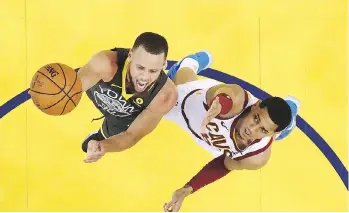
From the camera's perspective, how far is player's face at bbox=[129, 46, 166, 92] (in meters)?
1.82

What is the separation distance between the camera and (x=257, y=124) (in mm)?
1873

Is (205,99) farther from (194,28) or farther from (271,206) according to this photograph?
(271,206)

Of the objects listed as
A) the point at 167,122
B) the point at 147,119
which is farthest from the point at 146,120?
the point at 167,122

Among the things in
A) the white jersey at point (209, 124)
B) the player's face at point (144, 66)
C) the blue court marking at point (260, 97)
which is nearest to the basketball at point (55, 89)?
the player's face at point (144, 66)

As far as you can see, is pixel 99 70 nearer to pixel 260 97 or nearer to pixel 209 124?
pixel 209 124

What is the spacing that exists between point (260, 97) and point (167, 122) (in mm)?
470

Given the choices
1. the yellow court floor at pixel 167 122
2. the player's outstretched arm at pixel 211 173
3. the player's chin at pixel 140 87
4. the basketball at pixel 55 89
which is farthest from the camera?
A: the yellow court floor at pixel 167 122

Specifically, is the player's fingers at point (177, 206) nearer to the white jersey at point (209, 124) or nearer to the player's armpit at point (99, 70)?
the white jersey at point (209, 124)

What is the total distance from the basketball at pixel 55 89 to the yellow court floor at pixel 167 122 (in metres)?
0.53

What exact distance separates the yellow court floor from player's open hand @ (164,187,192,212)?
0.49 feet

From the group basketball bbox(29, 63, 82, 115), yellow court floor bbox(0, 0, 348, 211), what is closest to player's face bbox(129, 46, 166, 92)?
basketball bbox(29, 63, 82, 115)

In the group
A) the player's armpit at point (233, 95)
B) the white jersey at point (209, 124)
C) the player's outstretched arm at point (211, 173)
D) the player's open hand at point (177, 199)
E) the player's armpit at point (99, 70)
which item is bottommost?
the player's open hand at point (177, 199)

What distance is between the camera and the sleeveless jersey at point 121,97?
6.33 feet

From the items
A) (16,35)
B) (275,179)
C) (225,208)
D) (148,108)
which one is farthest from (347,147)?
(16,35)
